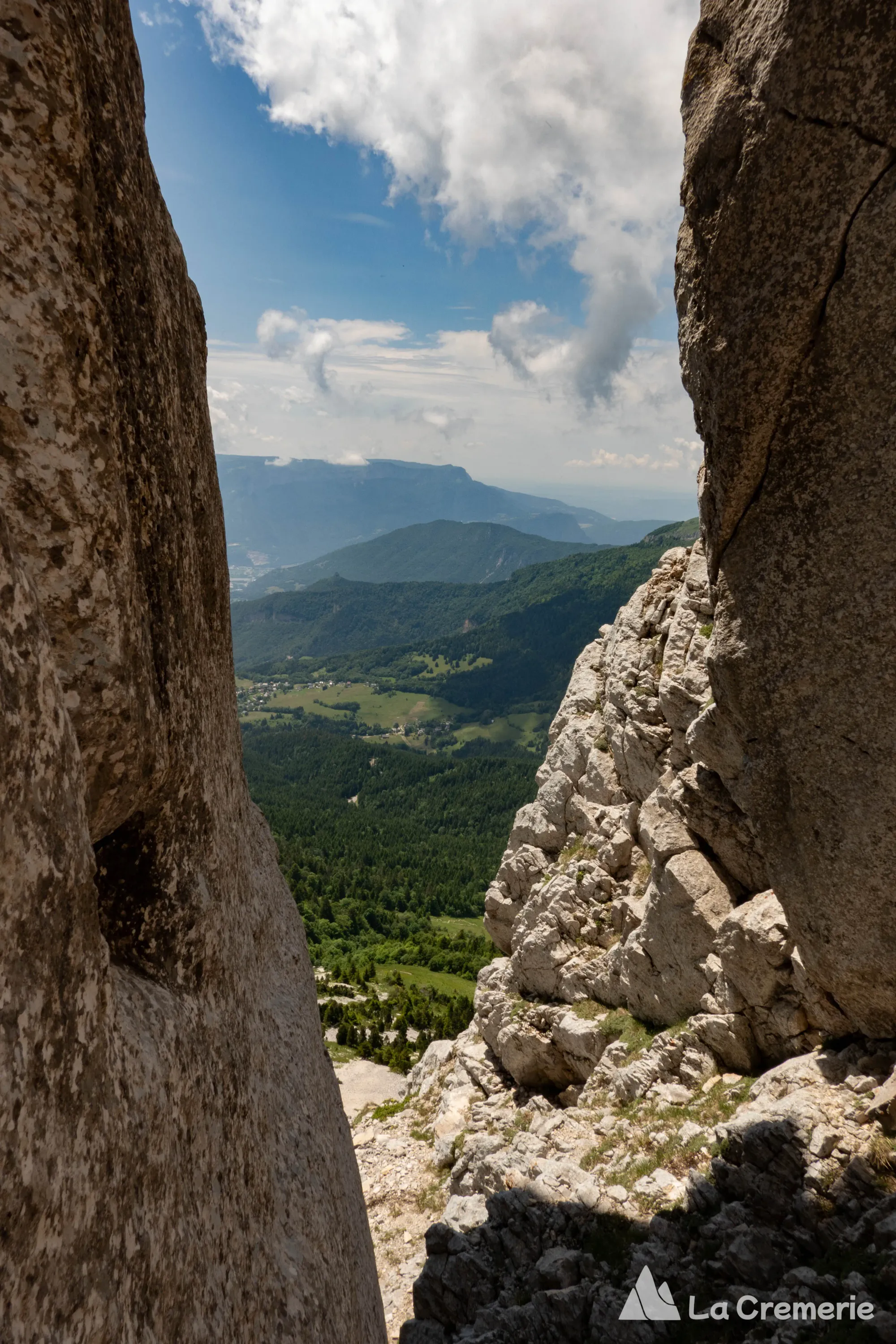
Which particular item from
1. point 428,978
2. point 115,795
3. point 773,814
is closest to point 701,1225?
point 773,814

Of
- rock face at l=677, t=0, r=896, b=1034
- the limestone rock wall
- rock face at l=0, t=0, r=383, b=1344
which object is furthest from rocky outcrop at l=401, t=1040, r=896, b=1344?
rock face at l=0, t=0, r=383, b=1344

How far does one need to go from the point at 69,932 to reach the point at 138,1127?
2243 mm

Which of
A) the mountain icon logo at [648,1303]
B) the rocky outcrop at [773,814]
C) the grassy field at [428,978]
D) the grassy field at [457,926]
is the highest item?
the rocky outcrop at [773,814]

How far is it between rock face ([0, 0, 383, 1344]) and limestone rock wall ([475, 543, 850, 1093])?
42.5 ft

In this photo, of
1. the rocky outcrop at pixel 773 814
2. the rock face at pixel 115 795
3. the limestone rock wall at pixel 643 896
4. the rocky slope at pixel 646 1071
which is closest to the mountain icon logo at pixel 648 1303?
the rocky outcrop at pixel 773 814

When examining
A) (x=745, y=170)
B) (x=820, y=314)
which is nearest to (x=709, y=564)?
(x=820, y=314)

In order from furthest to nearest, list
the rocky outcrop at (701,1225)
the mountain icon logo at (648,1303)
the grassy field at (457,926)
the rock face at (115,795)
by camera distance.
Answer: the grassy field at (457,926) → the mountain icon logo at (648,1303) → the rocky outcrop at (701,1225) → the rock face at (115,795)

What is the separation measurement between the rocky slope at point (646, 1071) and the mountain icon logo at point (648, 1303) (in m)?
0.20

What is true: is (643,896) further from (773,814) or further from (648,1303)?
(648,1303)

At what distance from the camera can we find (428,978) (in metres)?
101

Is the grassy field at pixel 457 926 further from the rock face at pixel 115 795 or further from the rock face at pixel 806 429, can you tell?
the rock face at pixel 115 795

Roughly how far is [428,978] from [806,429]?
333 ft

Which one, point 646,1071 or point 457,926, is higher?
point 646,1071

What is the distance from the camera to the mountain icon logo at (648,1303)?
1338 cm
